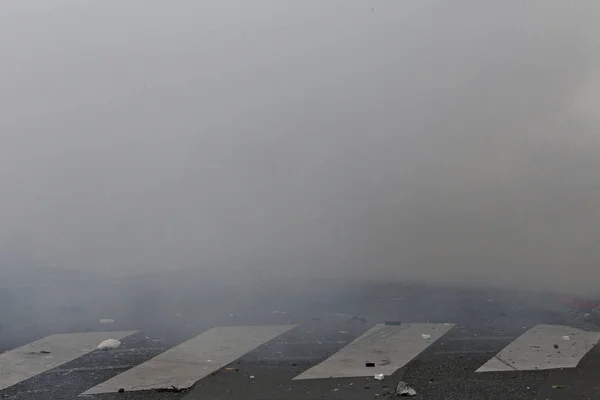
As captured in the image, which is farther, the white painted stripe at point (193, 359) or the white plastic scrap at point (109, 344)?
the white plastic scrap at point (109, 344)

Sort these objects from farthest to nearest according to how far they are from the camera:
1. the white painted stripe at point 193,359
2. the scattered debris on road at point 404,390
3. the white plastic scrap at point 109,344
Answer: the white plastic scrap at point 109,344 < the white painted stripe at point 193,359 < the scattered debris on road at point 404,390

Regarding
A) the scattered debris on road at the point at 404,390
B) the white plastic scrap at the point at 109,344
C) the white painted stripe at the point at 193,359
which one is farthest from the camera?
the white plastic scrap at the point at 109,344

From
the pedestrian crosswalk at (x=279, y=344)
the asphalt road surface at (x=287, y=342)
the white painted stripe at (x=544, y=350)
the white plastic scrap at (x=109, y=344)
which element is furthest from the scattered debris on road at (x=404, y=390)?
the white plastic scrap at (x=109, y=344)

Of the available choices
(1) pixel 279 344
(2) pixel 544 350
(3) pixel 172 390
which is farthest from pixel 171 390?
(2) pixel 544 350

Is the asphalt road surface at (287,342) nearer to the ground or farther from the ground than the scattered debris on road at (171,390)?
farther from the ground

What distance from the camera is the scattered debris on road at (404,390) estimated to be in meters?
2.14

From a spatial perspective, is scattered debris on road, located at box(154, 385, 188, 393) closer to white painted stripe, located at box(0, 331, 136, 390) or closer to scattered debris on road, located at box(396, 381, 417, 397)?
white painted stripe, located at box(0, 331, 136, 390)

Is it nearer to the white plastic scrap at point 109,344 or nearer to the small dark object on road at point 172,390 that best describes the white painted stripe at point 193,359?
the small dark object on road at point 172,390

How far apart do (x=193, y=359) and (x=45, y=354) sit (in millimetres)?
510

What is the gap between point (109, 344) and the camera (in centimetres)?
266

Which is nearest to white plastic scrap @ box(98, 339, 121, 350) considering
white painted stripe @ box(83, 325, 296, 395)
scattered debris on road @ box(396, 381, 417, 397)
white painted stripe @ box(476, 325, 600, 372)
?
white painted stripe @ box(83, 325, 296, 395)

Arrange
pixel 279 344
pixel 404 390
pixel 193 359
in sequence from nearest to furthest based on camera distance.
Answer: pixel 404 390
pixel 193 359
pixel 279 344

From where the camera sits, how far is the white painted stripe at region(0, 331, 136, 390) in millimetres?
2387

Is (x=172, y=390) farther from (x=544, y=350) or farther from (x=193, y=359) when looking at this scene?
(x=544, y=350)
